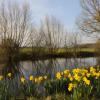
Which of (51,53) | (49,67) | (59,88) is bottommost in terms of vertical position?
(51,53)

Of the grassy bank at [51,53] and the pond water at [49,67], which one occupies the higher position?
the pond water at [49,67]

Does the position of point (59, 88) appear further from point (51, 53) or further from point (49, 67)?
point (51, 53)

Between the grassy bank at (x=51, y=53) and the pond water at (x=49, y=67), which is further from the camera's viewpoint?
the grassy bank at (x=51, y=53)

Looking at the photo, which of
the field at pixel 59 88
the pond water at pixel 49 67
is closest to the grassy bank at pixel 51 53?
the pond water at pixel 49 67

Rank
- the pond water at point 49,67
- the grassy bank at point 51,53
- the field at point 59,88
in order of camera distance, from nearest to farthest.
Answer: the field at point 59,88 → the pond water at point 49,67 → the grassy bank at point 51,53

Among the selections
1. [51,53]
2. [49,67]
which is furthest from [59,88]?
[51,53]

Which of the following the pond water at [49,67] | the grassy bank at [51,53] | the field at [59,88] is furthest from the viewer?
the grassy bank at [51,53]

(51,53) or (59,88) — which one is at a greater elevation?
(59,88)

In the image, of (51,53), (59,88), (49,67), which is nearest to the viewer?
(59,88)

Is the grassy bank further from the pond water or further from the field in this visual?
the field

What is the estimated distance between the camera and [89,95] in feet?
25.9

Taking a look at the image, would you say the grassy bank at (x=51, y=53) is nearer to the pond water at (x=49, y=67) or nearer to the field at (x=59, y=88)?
the pond water at (x=49, y=67)

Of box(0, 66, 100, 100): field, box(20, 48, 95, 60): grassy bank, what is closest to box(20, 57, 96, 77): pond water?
box(0, 66, 100, 100): field

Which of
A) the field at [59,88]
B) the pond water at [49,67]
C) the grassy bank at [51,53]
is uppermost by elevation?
the field at [59,88]
